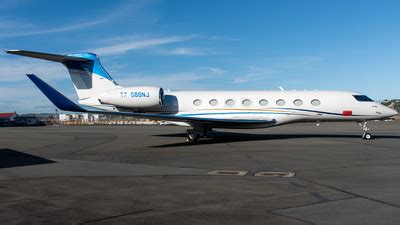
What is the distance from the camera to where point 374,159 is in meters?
12.6

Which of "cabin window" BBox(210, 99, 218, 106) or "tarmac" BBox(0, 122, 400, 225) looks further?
"cabin window" BBox(210, 99, 218, 106)

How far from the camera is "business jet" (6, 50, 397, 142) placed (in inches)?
818

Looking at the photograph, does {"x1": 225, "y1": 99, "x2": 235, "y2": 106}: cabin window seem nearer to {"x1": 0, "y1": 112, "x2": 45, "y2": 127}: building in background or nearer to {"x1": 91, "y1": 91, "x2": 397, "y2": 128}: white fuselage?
{"x1": 91, "y1": 91, "x2": 397, "y2": 128}: white fuselage

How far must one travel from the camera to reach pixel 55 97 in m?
17.5

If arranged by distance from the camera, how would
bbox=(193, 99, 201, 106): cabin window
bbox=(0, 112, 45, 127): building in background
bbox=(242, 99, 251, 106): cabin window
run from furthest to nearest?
bbox=(0, 112, 45, 127): building in background
bbox=(193, 99, 201, 106): cabin window
bbox=(242, 99, 251, 106): cabin window

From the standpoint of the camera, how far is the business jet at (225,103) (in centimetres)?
2077

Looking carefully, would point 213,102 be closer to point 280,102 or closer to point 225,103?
point 225,103

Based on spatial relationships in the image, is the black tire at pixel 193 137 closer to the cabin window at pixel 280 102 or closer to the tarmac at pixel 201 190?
the cabin window at pixel 280 102

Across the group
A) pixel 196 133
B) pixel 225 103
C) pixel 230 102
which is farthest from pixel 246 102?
pixel 196 133

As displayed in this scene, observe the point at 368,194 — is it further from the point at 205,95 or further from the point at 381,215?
the point at 205,95

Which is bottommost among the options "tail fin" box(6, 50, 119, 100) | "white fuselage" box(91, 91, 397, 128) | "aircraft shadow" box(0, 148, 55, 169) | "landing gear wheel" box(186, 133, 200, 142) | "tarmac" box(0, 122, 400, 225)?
"tarmac" box(0, 122, 400, 225)

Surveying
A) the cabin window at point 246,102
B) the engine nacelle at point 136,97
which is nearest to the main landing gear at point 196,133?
the engine nacelle at point 136,97

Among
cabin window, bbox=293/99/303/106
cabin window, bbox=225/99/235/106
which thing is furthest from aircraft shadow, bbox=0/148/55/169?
cabin window, bbox=293/99/303/106

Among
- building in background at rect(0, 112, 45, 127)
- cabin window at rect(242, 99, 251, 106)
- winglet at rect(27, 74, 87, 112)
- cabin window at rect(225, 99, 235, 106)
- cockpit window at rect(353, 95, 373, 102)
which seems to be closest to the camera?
winglet at rect(27, 74, 87, 112)
